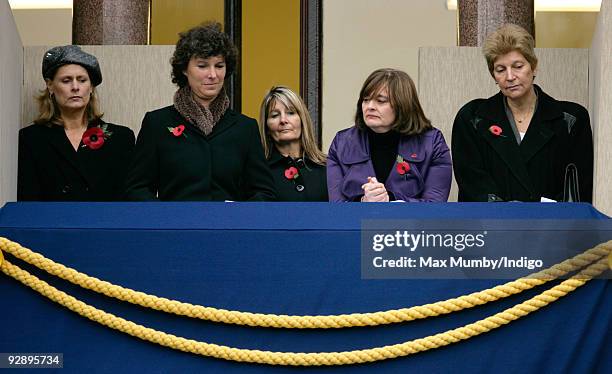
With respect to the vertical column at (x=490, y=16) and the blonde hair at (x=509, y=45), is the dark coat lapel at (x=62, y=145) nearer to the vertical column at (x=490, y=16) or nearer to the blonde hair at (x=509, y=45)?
the blonde hair at (x=509, y=45)

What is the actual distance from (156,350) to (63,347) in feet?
0.92

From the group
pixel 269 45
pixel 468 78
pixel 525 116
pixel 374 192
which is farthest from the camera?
pixel 269 45

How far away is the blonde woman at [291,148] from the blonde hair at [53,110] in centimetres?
76

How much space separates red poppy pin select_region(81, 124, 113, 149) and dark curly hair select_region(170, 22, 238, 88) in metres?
0.66

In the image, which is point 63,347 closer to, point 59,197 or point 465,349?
point 465,349

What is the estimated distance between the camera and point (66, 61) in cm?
667

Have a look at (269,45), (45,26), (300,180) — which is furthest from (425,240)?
(45,26)

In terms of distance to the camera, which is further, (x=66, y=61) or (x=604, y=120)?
(x=66, y=61)

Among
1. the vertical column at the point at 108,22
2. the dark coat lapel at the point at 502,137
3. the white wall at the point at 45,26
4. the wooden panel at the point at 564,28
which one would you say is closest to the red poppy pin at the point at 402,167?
the dark coat lapel at the point at 502,137

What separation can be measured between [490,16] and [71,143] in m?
2.44

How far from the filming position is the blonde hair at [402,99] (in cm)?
598

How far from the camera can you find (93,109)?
265 inches

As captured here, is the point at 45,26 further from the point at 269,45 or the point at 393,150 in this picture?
the point at 393,150

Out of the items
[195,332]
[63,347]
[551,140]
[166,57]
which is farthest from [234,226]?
[166,57]
